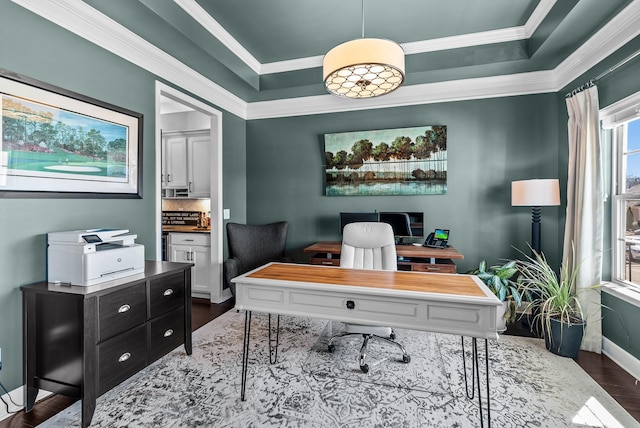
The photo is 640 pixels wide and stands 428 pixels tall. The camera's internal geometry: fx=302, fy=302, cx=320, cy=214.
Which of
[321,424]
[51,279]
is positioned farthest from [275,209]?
[321,424]

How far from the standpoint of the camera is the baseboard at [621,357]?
2181 mm

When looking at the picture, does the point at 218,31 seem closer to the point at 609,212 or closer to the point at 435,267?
the point at 435,267

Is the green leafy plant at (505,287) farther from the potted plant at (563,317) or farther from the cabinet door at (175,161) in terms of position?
the cabinet door at (175,161)

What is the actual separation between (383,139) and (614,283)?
8.48 ft

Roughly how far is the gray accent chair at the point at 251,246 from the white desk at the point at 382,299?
1518mm

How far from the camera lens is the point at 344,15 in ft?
8.71

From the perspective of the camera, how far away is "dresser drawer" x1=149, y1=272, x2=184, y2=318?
6.93ft

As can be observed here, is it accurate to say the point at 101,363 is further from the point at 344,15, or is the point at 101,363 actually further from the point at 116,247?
the point at 344,15

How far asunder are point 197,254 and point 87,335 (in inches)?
91.6

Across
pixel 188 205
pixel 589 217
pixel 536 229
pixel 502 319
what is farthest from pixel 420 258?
pixel 188 205

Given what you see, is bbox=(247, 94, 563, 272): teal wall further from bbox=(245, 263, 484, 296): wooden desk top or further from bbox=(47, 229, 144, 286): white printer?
bbox=(47, 229, 144, 286): white printer

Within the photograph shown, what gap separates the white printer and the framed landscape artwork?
2.58 m

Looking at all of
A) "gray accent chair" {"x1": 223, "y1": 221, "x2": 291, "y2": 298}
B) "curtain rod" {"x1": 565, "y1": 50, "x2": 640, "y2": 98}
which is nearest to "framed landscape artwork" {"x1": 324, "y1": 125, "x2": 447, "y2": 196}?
"gray accent chair" {"x1": 223, "y1": 221, "x2": 291, "y2": 298}

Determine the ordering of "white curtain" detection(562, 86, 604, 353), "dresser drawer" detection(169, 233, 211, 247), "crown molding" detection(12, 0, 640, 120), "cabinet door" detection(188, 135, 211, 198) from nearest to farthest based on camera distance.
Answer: "crown molding" detection(12, 0, 640, 120), "white curtain" detection(562, 86, 604, 353), "dresser drawer" detection(169, 233, 211, 247), "cabinet door" detection(188, 135, 211, 198)
